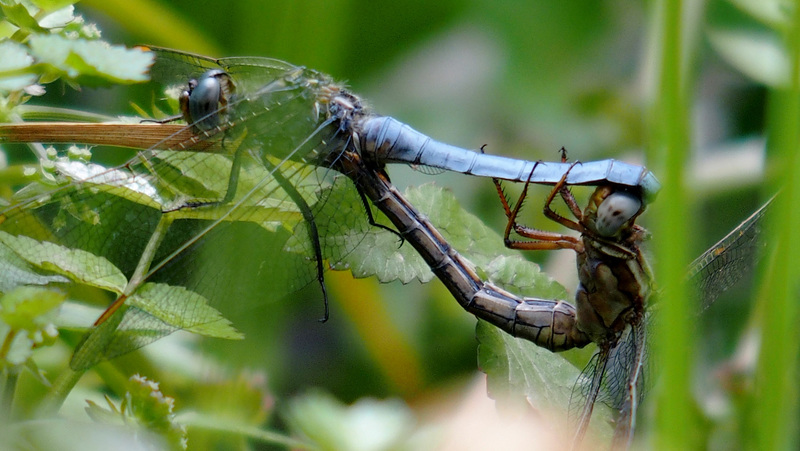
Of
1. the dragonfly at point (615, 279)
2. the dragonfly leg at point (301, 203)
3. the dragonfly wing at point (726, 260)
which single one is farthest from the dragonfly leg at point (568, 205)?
the dragonfly leg at point (301, 203)

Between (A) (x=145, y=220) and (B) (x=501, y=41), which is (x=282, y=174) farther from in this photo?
(B) (x=501, y=41)

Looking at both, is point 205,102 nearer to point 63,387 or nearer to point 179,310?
point 179,310

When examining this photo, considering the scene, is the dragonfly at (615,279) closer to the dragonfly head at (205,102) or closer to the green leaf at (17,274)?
the dragonfly head at (205,102)

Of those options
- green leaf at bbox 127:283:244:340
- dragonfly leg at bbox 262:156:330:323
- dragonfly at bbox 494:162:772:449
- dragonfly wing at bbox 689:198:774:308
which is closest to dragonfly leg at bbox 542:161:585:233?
dragonfly at bbox 494:162:772:449

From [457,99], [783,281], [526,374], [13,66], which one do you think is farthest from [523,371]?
[457,99]

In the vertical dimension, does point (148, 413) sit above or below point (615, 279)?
below

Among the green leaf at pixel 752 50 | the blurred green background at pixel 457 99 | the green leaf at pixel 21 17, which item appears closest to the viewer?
the green leaf at pixel 21 17

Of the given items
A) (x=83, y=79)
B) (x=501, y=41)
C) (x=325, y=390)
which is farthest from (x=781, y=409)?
(x=501, y=41)
